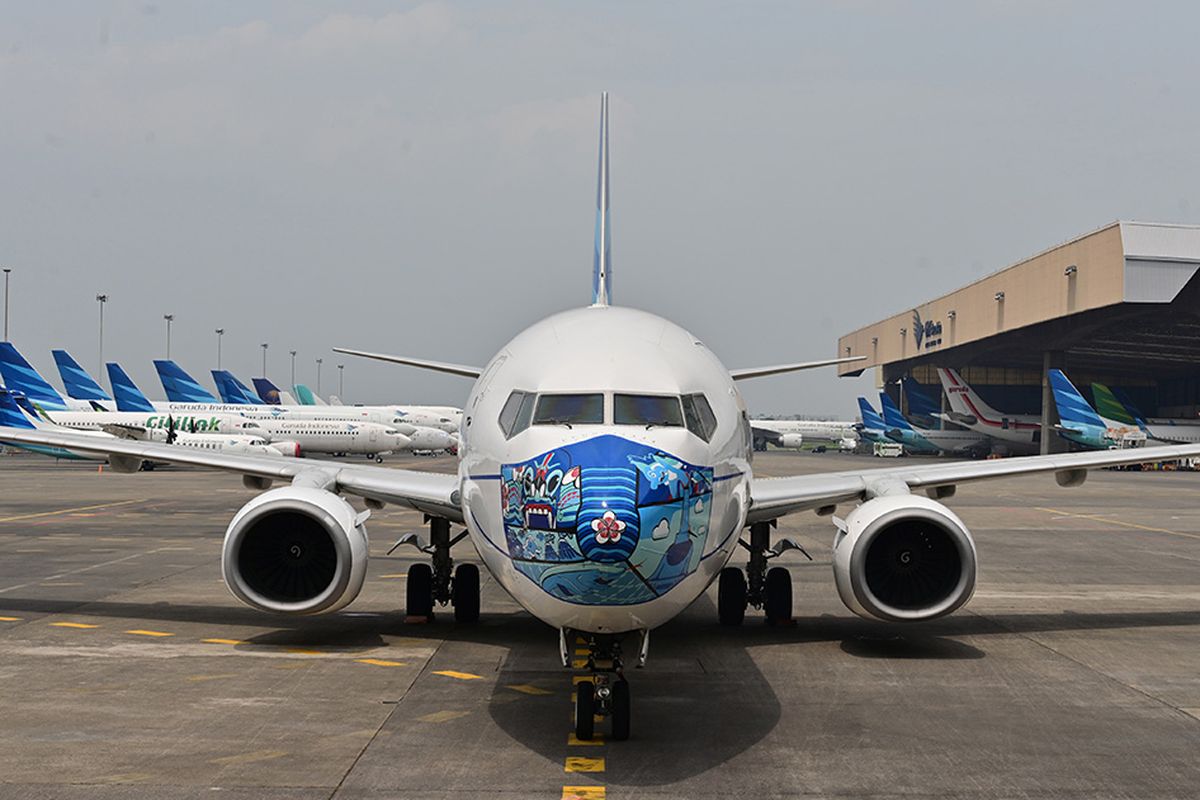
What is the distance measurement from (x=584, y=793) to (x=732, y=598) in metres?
6.98

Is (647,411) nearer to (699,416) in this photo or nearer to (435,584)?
(699,416)

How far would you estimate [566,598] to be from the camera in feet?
26.2

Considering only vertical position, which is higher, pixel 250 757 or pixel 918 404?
pixel 918 404

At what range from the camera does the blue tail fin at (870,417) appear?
116125 mm

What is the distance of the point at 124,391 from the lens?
88438 millimetres

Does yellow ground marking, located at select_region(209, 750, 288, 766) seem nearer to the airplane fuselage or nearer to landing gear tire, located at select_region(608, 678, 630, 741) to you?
the airplane fuselage

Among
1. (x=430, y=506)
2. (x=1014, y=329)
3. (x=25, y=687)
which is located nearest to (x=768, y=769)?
(x=430, y=506)

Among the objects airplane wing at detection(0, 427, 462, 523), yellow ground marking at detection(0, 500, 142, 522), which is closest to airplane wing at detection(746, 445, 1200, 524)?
airplane wing at detection(0, 427, 462, 523)

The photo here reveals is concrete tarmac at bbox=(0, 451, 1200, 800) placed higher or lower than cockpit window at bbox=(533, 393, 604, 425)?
lower

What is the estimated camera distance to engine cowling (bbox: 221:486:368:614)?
12.2 m

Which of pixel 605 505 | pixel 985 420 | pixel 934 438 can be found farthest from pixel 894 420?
pixel 605 505

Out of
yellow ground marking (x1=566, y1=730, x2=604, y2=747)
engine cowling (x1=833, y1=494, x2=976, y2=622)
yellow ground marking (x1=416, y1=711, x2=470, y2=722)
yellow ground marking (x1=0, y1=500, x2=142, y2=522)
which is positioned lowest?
yellow ground marking (x1=416, y1=711, x2=470, y2=722)

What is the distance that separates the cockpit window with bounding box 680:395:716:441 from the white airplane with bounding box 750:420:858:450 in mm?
118959

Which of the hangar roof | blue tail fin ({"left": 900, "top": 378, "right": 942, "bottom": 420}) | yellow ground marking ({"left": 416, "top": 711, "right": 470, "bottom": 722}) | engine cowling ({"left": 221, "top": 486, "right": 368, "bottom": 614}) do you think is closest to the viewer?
yellow ground marking ({"left": 416, "top": 711, "right": 470, "bottom": 722})
